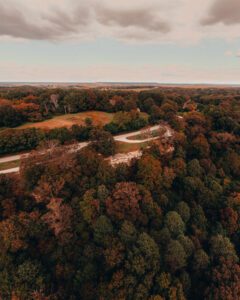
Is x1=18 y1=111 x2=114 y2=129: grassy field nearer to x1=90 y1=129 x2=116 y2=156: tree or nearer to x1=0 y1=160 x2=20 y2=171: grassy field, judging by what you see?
x1=90 y1=129 x2=116 y2=156: tree

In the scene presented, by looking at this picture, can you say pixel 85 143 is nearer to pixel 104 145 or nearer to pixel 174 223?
pixel 104 145

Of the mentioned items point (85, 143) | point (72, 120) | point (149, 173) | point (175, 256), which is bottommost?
point (175, 256)

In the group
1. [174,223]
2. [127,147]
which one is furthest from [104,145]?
[174,223]

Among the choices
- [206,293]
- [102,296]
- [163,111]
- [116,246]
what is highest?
[163,111]

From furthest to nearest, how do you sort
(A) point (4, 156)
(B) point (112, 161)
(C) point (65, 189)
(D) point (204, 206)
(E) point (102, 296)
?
1. (A) point (4, 156)
2. (B) point (112, 161)
3. (D) point (204, 206)
4. (C) point (65, 189)
5. (E) point (102, 296)

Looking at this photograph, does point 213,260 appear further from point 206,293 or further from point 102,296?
point 102,296

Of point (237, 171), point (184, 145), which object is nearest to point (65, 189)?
point (184, 145)

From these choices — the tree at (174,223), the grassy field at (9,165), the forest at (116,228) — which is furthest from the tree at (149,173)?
the grassy field at (9,165)

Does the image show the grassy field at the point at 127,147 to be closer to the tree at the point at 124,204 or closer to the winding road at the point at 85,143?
the winding road at the point at 85,143
